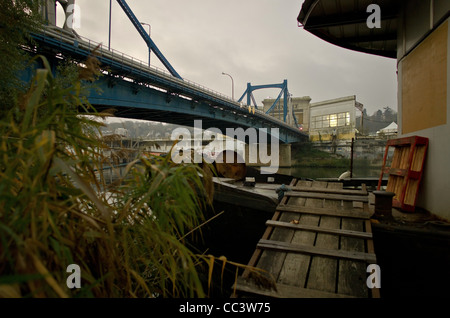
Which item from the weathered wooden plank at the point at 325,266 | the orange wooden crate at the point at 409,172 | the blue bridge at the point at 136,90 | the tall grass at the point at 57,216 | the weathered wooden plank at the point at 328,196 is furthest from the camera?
the blue bridge at the point at 136,90

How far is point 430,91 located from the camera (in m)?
4.16

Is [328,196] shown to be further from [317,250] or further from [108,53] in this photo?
[108,53]

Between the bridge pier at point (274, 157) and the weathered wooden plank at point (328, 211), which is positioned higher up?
the bridge pier at point (274, 157)

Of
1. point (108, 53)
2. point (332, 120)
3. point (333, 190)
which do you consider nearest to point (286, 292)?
point (333, 190)

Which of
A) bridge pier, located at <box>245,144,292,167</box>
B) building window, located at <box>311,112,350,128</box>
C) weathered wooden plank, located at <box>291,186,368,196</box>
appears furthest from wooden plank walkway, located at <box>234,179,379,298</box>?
building window, located at <box>311,112,350,128</box>

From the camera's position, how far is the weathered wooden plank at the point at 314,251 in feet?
8.25

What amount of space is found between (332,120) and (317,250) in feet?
177

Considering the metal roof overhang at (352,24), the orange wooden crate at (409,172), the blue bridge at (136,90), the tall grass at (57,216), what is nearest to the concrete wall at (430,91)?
the orange wooden crate at (409,172)

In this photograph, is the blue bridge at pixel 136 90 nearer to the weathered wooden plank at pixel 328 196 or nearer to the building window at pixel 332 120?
the weathered wooden plank at pixel 328 196

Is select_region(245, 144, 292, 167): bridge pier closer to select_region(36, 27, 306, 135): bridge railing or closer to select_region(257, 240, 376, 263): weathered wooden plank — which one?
select_region(36, 27, 306, 135): bridge railing

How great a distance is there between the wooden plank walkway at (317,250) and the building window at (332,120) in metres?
50.5

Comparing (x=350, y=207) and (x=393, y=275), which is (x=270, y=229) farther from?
(x=393, y=275)

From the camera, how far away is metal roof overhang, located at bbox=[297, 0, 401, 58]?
5.98m
